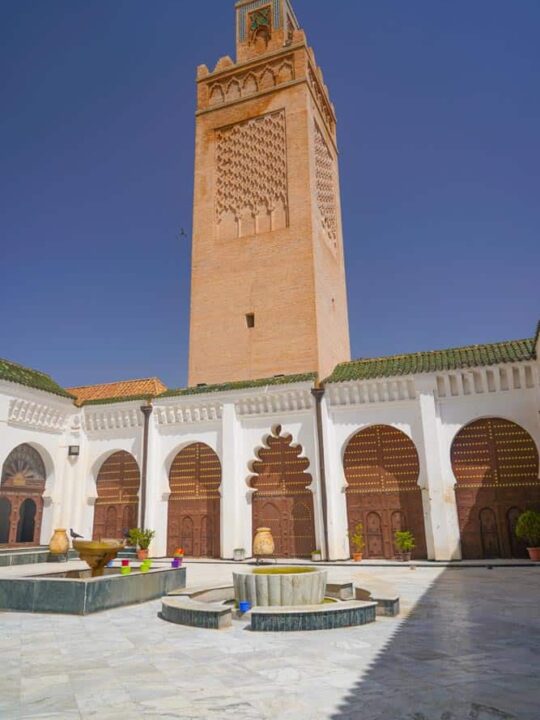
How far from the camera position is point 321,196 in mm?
18594

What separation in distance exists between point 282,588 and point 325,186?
627 inches

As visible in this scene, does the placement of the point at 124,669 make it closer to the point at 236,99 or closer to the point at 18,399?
the point at 18,399

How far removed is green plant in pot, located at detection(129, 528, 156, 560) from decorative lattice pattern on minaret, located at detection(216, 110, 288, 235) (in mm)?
9665

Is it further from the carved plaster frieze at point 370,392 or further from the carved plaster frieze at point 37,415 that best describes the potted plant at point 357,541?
the carved plaster frieze at point 37,415

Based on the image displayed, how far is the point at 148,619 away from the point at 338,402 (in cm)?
834

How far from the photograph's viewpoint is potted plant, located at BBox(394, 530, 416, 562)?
12.2 metres

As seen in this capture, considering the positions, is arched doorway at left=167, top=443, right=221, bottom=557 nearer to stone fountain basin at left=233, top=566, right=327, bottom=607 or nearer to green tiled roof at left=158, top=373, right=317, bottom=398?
green tiled roof at left=158, top=373, right=317, bottom=398

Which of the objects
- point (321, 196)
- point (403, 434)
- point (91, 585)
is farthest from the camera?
point (321, 196)

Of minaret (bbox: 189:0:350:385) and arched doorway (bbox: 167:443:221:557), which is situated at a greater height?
minaret (bbox: 189:0:350:385)

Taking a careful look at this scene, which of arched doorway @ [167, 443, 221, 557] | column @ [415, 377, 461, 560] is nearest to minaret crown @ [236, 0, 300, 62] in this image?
column @ [415, 377, 461, 560]

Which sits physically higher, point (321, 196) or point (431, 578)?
point (321, 196)

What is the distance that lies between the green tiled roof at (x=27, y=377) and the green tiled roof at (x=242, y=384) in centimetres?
325

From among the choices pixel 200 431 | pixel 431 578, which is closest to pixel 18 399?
pixel 200 431

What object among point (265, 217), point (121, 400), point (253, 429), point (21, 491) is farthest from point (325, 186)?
point (21, 491)
